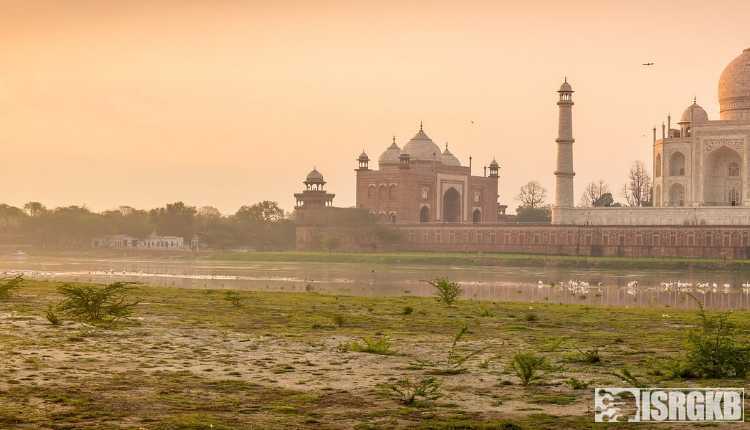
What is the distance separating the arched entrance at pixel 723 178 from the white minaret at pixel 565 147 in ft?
26.8

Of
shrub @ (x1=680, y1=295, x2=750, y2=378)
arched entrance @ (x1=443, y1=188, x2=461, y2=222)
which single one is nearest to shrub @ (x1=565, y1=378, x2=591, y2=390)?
shrub @ (x1=680, y1=295, x2=750, y2=378)

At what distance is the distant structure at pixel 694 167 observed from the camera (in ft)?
213

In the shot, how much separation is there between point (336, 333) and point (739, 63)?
2305 inches

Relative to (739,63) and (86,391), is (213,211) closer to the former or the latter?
(739,63)

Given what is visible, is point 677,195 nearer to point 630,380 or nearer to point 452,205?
point 452,205

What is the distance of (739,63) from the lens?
66.8 metres

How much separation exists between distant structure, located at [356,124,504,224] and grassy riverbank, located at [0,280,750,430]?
62056 mm

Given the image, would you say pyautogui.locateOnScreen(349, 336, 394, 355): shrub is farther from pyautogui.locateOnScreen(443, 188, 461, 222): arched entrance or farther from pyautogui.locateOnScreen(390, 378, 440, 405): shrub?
pyautogui.locateOnScreen(443, 188, 461, 222): arched entrance

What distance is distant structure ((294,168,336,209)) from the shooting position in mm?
80500

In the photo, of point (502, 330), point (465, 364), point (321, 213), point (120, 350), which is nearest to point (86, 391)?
point (120, 350)

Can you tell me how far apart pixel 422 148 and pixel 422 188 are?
13.1 ft

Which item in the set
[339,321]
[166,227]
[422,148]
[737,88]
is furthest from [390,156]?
[339,321]

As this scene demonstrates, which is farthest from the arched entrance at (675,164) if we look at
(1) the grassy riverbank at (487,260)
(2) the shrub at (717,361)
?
(2) the shrub at (717,361)

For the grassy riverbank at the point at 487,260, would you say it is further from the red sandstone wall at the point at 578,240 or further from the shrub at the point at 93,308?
the shrub at the point at 93,308
